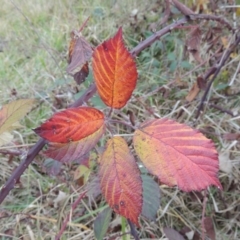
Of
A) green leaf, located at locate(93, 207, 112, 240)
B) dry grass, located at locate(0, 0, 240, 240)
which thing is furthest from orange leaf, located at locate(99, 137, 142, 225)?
dry grass, located at locate(0, 0, 240, 240)

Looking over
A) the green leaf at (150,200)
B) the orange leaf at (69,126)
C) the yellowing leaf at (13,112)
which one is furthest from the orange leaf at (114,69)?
the green leaf at (150,200)

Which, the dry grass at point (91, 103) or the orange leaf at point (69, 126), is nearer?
the orange leaf at point (69, 126)

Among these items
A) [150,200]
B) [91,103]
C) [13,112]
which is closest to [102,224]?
[150,200]

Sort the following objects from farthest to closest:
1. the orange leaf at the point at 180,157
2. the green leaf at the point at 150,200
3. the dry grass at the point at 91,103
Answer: the dry grass at the point at 91,103
the green leaf at the point at 150,200
the orange leaf at the point at 180,157

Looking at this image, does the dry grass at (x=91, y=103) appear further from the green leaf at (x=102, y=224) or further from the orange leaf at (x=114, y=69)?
the orange leaf at (x=114, y=69)

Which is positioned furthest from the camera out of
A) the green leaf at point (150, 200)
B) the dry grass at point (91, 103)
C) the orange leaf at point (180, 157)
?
the dry grass at point (91, 103)

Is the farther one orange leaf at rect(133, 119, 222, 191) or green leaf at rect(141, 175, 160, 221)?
green leaf at rect(141, 175, 160, 221)

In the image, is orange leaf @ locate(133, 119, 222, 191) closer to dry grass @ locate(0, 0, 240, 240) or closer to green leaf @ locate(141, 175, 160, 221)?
green leaf @ locate(141, 175, 160, 221)
